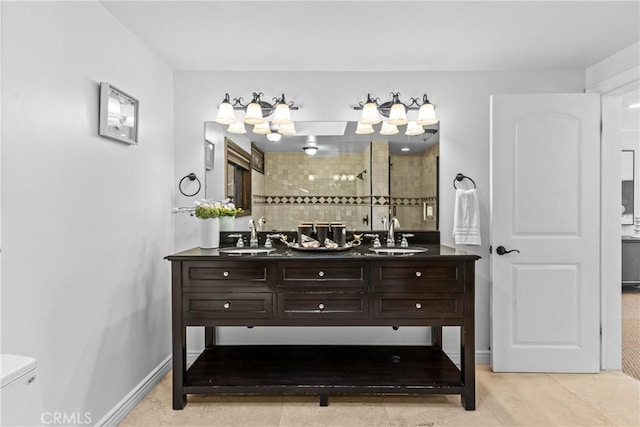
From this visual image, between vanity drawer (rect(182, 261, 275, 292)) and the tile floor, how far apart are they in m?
0.72

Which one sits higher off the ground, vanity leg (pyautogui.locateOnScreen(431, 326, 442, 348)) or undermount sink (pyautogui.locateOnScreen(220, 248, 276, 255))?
undermount sink (pyautogui.locateOnScreen(220, 248, 276, 255))

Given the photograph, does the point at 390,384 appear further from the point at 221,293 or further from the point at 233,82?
the point at 233,82

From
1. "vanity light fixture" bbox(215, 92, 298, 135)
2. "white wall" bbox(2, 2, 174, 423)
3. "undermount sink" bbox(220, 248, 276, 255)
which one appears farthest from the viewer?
"vanity light fixture" bbox(215, 92, 298, 135)

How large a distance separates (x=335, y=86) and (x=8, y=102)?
6.82 ft

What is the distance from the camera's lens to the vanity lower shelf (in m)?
2.38

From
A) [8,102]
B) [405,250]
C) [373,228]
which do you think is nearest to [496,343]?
[405,250]

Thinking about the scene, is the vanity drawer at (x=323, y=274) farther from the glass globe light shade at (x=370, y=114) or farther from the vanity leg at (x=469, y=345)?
the glass globe light shade at (x=370, y=114)

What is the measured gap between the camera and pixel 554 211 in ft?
9.45

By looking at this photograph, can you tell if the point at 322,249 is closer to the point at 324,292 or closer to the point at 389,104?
the point at 324,292

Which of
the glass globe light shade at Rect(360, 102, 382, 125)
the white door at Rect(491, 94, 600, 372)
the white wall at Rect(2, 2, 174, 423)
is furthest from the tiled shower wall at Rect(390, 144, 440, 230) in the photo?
the white wall at Rect(2, 2, 174, 423)

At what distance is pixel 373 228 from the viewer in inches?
121

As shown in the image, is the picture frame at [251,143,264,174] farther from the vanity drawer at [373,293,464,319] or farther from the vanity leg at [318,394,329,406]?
the vanity leg at [318,394,329,406]

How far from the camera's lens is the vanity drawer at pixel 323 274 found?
7.75ft

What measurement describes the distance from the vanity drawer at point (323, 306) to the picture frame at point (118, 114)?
1.24 m
